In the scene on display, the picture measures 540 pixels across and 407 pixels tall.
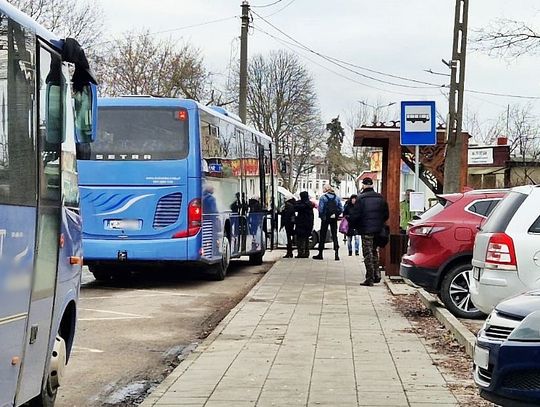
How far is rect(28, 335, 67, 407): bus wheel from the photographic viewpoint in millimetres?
6363

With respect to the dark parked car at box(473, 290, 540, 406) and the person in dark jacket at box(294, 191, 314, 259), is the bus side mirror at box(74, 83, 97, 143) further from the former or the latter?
the person in dark jacket at box(294, 191, 314, 259)

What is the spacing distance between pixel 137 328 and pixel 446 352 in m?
4.05

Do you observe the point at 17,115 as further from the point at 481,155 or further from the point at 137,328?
the point at 481,155

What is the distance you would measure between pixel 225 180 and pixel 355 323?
7.12 meters

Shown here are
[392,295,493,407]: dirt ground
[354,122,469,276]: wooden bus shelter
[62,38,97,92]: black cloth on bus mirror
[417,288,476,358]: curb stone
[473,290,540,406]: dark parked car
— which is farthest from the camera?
[354,122,469,276]: wooden bus shelter

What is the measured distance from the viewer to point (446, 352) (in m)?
9.52

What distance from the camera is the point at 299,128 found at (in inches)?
2608

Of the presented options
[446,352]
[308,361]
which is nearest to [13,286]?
[308,361]

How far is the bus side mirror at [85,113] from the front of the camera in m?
6.93

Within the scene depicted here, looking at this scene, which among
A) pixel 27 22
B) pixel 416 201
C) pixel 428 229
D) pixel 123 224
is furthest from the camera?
pixel 416 201

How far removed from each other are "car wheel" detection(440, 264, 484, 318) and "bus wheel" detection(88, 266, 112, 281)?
7.67 meters

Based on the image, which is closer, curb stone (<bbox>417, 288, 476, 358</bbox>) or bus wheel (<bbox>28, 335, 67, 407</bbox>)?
bus wheel (<bbox>28, 335, 67, 407</bbox>)

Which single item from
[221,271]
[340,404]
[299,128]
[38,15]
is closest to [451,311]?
[340,404]

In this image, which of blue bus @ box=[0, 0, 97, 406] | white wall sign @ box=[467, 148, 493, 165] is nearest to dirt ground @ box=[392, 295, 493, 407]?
blue bus @ box=[0, 0, 97, 406]
